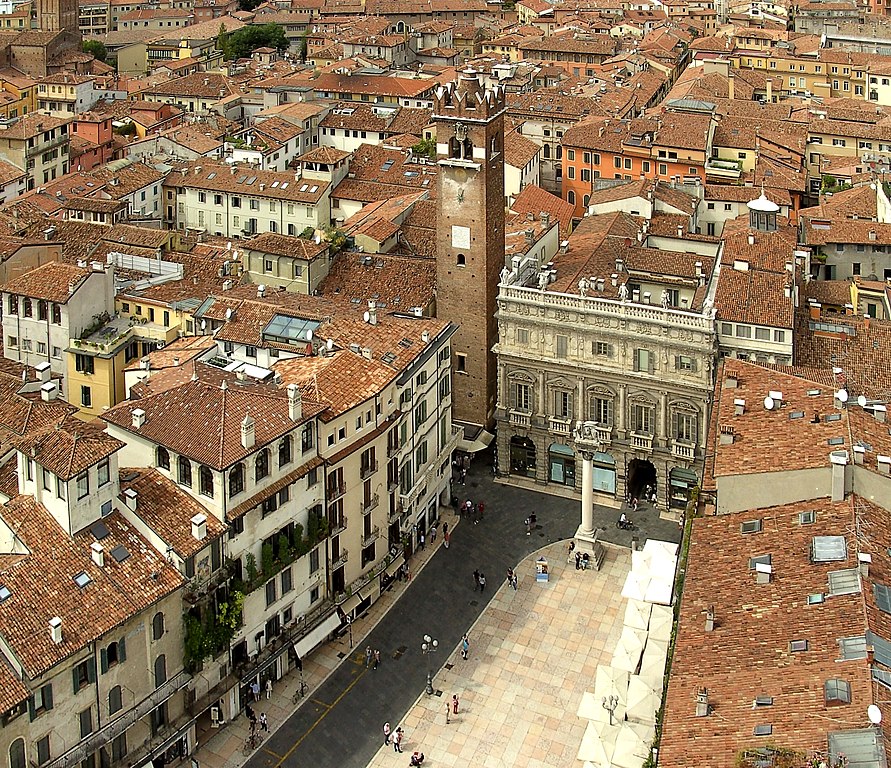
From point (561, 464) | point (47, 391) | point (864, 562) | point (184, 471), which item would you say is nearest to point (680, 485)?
point (561, 464)

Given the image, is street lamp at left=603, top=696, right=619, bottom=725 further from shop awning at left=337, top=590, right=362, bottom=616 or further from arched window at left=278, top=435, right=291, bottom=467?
arched window at left=278, top=435, right=291, bottom=467

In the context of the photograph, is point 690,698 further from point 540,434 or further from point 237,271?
point 237,271

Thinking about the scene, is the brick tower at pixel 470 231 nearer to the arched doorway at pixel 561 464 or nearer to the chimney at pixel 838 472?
the arched doorway at pixel 561 464

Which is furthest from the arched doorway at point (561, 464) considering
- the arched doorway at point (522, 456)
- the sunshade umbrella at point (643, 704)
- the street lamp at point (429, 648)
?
the sunshade umbrella at point (643, 704)

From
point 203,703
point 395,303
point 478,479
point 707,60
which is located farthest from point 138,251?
point 707,60

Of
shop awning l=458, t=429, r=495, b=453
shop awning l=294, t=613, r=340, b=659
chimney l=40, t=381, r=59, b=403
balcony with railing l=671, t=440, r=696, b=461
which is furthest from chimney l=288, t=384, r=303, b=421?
balcony with railing l=671, t=440, r=696, b=461

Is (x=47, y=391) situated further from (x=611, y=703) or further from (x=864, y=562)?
(x=864, y=562)
